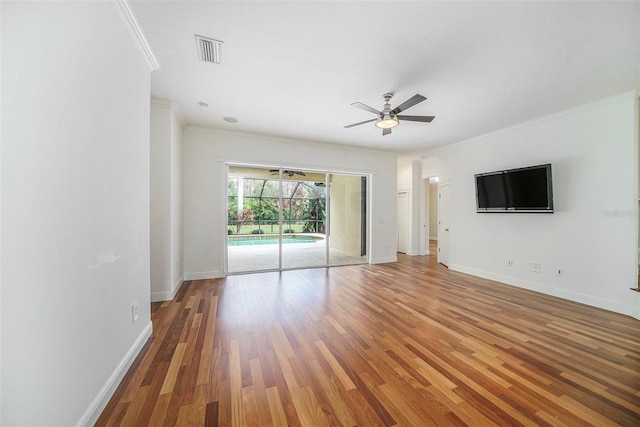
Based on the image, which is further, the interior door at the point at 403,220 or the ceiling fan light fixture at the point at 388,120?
the interior door at the point at 403,220

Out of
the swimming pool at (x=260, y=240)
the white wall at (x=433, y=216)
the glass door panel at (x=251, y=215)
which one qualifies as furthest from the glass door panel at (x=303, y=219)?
the white wall at (x=433, y=216)

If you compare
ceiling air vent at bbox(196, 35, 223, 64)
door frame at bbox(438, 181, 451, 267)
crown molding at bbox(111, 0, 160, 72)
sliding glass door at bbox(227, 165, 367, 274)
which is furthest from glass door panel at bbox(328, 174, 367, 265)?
crown molding at bbox(111, 0, 160, 72)

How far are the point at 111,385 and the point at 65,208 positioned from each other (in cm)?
130

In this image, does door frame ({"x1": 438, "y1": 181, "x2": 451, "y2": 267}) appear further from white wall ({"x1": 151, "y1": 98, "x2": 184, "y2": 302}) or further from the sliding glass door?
white wall ({"x1": 151, "y1": 98, "x2": 184, "y2": 302})

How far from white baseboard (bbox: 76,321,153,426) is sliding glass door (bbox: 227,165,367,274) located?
2.74m

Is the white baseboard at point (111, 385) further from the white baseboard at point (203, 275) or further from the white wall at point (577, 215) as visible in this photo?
the white wall at point (577, 215)

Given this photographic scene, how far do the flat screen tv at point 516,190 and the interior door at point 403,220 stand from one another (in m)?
2.71

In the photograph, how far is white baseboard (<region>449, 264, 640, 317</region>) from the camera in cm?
304

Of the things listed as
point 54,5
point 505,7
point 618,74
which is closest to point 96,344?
point 54,5

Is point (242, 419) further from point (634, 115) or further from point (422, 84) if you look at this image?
point (634, 115)

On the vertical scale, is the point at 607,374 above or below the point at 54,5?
below

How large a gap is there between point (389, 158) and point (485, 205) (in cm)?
246

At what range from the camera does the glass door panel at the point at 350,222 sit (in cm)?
589

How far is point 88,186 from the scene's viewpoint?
1395 millimetres
